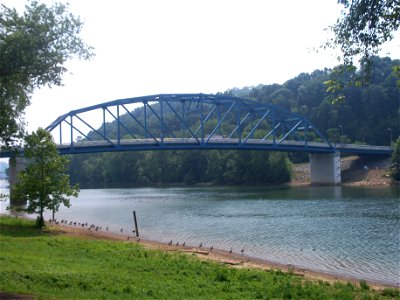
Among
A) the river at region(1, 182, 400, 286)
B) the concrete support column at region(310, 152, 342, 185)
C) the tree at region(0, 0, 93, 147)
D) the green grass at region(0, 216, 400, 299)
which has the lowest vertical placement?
the river at region(1, 182, 400, 286)

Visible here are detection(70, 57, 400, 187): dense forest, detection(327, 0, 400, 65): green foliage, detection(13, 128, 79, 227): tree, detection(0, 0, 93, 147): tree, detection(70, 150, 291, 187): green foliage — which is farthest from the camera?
detection(70, 57, 400, 187): dense forest

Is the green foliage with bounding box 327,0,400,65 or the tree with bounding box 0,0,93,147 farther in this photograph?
the tree with bounding box 0,0,93,147

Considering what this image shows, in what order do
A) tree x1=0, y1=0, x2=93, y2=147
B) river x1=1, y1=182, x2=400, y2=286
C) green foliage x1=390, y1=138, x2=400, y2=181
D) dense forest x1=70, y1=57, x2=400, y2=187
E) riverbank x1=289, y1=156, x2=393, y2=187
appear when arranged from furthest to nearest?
dense forest x1=70, y1=57, x2=400, y2=187, riverbank x1=289, y1=156, x2=393, y2=187, green foliage x1=390, y1=138, x2=400, y2=181, river x1=1, y1=182, x2=400, y2=286, tree x1=0, y1=0, x2=93, y2=147

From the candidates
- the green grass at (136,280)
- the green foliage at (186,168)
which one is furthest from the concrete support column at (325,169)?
the green grass at (136,280)

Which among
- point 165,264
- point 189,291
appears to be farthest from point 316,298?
point 165,264

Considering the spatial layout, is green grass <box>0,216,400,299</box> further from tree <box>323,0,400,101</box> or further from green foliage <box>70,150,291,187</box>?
green foliage <box>70,150,291,187</box>

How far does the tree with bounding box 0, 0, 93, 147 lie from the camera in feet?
53.8

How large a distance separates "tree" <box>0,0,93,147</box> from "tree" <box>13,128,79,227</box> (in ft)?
40.6

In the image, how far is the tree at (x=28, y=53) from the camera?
16.4 metres

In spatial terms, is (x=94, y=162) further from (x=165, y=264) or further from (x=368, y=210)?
(x=165, y=264)

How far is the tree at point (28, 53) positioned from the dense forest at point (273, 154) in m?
104

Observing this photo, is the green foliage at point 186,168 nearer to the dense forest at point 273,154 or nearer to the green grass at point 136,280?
the dense forest at point 273,154

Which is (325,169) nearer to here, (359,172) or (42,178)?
(359,172)

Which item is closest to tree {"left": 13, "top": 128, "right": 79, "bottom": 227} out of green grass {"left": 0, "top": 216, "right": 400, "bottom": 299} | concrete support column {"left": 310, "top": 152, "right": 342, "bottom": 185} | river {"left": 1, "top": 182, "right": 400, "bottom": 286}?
river {"left": 1, "top": 182, "right": 400, "bottom": 286}
